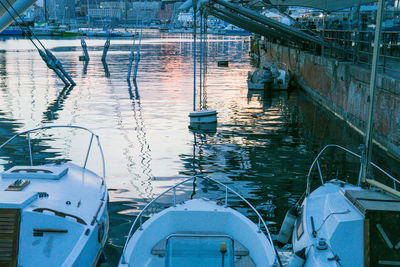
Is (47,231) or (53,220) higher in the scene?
(53,220)

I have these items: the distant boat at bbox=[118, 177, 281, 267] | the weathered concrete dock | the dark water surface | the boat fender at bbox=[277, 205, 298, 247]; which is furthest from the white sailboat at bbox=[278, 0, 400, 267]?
the weathered concrete dock

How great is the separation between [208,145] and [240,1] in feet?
54.7

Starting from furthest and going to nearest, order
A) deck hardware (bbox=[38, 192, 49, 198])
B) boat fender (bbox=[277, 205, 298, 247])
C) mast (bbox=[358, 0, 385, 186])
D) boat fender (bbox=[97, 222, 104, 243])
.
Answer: boat fender (bbox=[277, 205, 298, 247]) < mast (bbox=[358, 0, 385, 186]) < boat fender (bbox=[97, 222, 104, 243]) < deck hardware (bbox=[38, 192, 49, 198])

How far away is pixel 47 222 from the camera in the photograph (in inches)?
286

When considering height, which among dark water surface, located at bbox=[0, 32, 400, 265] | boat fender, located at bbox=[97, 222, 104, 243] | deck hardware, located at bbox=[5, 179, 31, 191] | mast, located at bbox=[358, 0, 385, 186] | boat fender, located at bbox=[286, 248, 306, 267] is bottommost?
dark water surface, located at bbox=[0, 32, 400, 265]

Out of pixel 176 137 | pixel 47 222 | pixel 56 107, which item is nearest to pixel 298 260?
pixel 47 222

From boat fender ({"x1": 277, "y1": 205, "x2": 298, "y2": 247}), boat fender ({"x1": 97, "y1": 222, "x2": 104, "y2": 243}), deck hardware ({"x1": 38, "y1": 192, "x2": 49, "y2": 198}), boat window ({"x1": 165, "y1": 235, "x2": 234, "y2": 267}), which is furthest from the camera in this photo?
boat fender ({"x1": 277, "y1": 205, "x2": 298, "y2": 247})

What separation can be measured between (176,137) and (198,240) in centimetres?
1207

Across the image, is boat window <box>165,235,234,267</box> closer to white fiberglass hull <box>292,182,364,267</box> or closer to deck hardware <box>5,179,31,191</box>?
white fiberglass hull <box>292,182,364,267</box>

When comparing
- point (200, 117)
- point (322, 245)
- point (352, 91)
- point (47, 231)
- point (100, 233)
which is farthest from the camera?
point (200, 117)

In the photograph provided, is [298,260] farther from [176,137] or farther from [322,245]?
[176,137]

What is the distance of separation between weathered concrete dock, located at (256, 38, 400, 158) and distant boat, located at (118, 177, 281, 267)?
866cm

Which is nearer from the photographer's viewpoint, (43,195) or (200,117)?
(43,195)

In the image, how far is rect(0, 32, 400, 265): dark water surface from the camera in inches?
517
